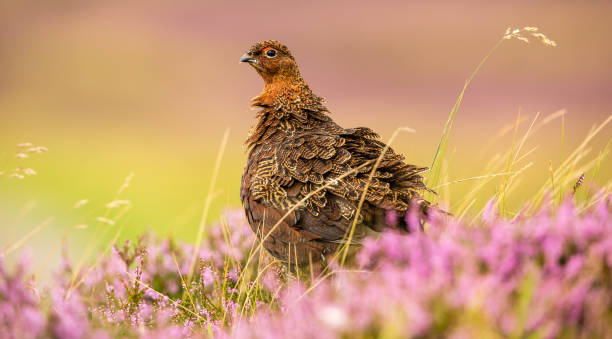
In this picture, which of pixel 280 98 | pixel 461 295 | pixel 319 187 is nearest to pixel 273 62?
pixel 280 98

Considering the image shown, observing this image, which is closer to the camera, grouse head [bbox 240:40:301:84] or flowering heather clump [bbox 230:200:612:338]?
flowering heather clump [bbox 230:200:612:338]

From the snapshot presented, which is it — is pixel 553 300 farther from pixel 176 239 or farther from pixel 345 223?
pixel 176 239

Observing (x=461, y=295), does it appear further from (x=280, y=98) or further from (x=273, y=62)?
(x=273, y=62)

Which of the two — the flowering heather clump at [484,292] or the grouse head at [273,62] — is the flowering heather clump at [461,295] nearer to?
the flowering heather clump at [484,292]

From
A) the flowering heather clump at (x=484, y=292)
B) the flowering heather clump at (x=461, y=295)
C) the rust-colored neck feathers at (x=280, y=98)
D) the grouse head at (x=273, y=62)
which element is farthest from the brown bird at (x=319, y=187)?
the flowering heather clump at (x=484, y=292)

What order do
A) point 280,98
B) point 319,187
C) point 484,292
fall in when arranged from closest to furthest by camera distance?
point 484,292, point 319,187, point 280,98

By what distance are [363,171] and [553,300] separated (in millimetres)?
1732

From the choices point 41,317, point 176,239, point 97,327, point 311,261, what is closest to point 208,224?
point 176,239

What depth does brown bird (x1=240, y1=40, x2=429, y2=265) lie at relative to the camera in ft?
11.1

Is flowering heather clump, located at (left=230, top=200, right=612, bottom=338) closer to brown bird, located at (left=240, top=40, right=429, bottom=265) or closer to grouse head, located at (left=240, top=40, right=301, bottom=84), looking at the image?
brown bird, located at (left=240, top=40, right=429, bottom=265)

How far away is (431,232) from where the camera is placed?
2.63m

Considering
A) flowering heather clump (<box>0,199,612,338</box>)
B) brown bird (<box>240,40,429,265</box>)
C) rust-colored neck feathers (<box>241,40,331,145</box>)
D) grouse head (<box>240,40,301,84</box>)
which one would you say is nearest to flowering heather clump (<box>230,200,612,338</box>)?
flowering heather clump (<box>0,199,612,338</box>)

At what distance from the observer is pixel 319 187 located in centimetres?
344

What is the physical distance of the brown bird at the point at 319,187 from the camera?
3381mm
